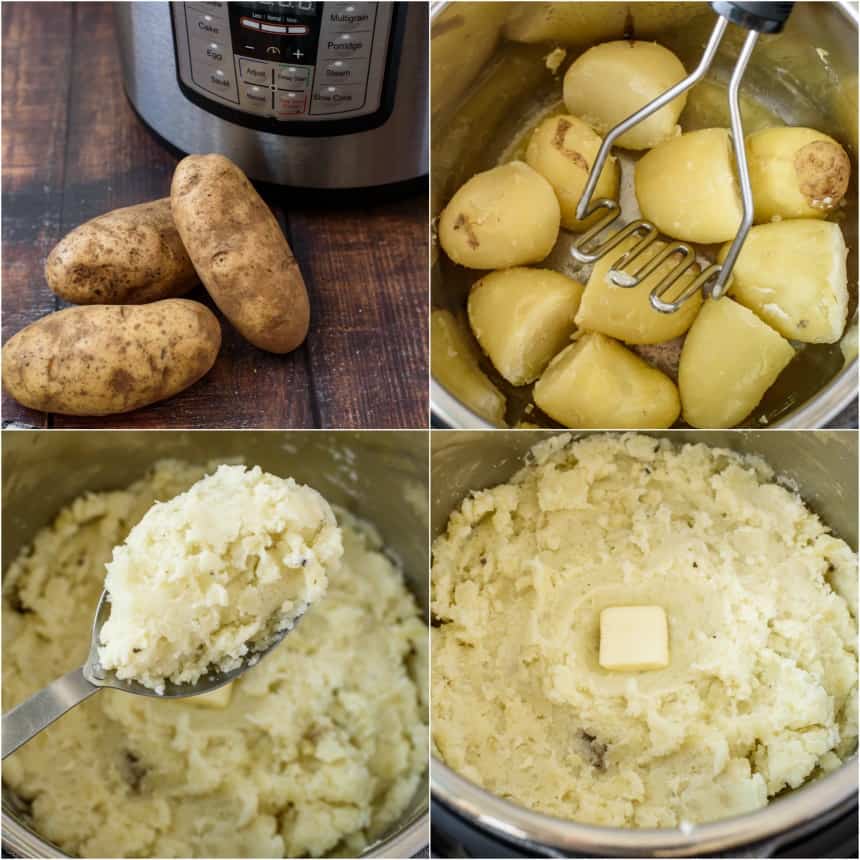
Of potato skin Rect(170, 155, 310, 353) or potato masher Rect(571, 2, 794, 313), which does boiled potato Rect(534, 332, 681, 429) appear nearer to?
potato masher Rect(571, 2, 794, 313)

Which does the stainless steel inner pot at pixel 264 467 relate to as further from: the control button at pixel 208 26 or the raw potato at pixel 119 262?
the control button at pixel 208 26

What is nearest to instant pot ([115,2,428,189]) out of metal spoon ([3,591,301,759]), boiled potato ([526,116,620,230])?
boiled potato ([526,116,620,230])

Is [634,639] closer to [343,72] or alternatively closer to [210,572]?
[210,572]

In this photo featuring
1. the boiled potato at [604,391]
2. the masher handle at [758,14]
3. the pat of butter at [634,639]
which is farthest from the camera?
the boiled potato at [604,391]

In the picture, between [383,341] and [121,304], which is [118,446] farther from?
[383,341]

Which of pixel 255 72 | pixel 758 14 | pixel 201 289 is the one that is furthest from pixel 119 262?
pixel 758 14

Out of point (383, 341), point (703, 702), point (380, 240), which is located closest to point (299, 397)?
point (383, 341)

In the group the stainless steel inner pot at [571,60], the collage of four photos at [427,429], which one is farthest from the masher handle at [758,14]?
the stainless steel inner pot at [571,60]
